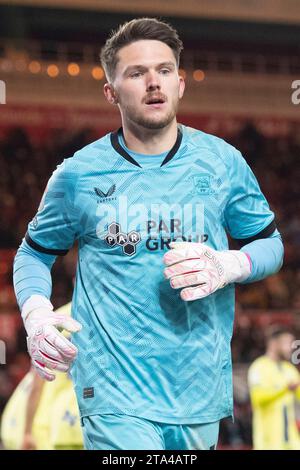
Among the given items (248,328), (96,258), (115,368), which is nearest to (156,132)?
(96,258)

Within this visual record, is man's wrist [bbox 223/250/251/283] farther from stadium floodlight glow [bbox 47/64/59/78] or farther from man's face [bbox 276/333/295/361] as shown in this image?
stadium floodlight glow [bbox 47/64/59/78]

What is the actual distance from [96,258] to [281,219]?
1304cm

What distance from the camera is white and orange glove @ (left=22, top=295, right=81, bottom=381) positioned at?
3889 millimetres

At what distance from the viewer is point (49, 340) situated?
392cm

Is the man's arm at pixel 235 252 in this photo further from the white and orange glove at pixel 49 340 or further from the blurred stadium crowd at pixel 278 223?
the blurred stadium crowd at pixel 278 223

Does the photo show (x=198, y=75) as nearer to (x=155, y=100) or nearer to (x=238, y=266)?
(x=155, y=100)

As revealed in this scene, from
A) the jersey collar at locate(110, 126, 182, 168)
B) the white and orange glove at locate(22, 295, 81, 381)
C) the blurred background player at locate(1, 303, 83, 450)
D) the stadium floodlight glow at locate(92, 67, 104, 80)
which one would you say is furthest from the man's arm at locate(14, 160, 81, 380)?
the stadium floodlight glow at locate(92, 67, 104, 80)

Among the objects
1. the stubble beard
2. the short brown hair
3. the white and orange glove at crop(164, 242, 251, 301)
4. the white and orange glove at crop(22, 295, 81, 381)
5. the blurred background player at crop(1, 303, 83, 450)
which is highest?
the short brown hair

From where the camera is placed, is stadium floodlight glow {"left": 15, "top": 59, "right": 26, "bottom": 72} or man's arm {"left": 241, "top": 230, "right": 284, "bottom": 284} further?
stadium floodlight glow {"left": 15, "top": 59, "right": 26, "bottom": 72}

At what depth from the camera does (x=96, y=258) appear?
13.4ft

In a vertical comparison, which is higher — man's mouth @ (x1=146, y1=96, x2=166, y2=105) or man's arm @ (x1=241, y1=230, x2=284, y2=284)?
man's mouth @ (x1=146, y1=96, x2=166, y2=105)

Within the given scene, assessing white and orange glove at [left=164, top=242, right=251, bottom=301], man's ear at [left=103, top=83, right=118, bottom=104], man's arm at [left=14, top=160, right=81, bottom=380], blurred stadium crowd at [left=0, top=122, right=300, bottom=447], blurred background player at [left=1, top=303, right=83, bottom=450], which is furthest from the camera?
blurred stadium crowd at [left=0, top=122, right=300, bottom=447]

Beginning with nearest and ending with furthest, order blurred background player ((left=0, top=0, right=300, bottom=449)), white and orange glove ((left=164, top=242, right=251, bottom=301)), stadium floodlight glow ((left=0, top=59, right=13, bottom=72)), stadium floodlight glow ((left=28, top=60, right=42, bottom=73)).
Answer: white and orange glove ((left=164, top=242, right=251, bottom=301)) < blurred background player ((left=0, top=0, right=300, bottom=449)) < stadium floodlight glow ((left=0, top=59, right=13, bottom=72)) < stadium floodlight glow ((left=28, top=60, right=42, bottom=73))
